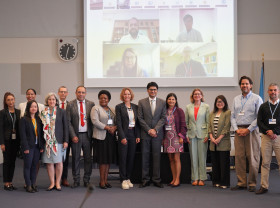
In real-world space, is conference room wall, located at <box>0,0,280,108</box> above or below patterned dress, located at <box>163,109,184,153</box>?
above

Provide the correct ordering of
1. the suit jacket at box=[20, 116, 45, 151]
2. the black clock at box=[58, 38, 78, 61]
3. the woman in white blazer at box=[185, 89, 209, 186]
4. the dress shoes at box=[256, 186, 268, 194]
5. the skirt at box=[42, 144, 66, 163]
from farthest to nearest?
the black clock at box=[58, 38, 78, 61], the woman in white blazer at box=[185, 89, 209, 186], the skirt at box=[42, 144, 66, 163], the suit jacket at box=[20, 116, 45, 151], the dress shoes at box=[256, 186, 268, 194]

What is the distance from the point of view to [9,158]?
5.44m

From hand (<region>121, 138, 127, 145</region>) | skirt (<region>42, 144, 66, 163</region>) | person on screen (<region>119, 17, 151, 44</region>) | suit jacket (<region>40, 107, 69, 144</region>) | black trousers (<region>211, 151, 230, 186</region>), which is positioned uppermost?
person on screen (<region>119, 17, 151, 44</region>)

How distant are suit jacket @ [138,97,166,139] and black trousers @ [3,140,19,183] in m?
1.84

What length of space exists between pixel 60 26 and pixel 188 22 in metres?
2.92

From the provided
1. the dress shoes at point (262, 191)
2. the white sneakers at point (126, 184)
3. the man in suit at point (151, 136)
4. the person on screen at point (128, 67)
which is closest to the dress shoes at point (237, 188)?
the dress shoes at point (262, 191)

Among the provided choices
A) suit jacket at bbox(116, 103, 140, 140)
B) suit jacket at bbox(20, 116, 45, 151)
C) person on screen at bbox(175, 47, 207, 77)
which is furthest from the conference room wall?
suit jacket at bbox(20, 116, 45, 151)

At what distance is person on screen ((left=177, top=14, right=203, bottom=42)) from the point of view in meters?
8.41

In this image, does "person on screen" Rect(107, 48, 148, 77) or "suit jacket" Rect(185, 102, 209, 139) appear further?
"person on screen" Rect(107, 48, 148, 77)

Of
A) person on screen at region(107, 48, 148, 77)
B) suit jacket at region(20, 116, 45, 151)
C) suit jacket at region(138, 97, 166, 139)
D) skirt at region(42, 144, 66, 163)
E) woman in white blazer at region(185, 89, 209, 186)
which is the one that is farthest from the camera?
person on screen at region(107, 48, 148, 77)

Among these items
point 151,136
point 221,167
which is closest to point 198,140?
point 221,167

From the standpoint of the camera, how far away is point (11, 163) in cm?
547

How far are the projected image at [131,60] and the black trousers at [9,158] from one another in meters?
3.46

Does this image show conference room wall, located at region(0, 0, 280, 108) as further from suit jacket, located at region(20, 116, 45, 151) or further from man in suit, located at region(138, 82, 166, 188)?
suit jacket, located at region(20, 116, 45, 151)
